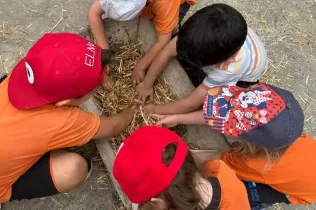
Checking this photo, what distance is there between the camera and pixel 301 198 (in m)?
2.06

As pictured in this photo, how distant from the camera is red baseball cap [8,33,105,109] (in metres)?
1.73

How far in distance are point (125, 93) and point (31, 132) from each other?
81 cm

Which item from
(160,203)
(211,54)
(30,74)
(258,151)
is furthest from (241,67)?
(30,74)

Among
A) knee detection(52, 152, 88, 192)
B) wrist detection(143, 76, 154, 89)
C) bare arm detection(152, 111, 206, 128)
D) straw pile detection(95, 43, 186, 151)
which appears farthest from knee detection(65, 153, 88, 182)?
wrist detection(143, 76, 154, 89)

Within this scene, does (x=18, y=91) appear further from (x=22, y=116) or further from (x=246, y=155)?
(x=246, y=155)

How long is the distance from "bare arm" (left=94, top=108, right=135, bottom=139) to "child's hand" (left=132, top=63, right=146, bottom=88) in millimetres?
233

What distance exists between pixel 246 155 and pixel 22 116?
3.35 feet

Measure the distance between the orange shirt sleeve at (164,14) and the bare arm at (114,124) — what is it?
19.6 inches

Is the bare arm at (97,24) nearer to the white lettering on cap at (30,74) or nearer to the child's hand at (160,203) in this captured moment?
the white lettering on cap at (30,74)

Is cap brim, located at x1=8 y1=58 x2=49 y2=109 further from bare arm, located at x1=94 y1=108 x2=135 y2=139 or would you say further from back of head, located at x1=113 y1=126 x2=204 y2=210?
back of head, located at x1=113 y1=126 x2=204 y2=210

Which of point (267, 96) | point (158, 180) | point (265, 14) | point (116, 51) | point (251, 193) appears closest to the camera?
point (158, 180)

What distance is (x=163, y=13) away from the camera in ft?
7.64

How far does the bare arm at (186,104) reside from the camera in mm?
2236

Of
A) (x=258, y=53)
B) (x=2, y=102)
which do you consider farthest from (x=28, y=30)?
(x=258, y=53)
